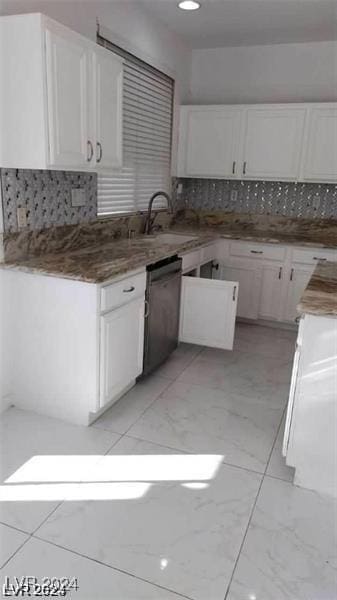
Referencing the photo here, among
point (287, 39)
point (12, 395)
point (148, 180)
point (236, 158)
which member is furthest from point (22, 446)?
point (287, 39)

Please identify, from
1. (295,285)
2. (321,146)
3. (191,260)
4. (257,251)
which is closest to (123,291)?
(191,260)

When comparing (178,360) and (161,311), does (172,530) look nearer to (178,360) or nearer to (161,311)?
(161,311)

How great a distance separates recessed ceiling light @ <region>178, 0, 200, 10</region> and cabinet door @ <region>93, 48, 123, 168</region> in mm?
998

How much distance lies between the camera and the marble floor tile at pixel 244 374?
2.93m

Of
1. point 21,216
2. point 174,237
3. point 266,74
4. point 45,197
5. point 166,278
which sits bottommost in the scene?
point 166,278

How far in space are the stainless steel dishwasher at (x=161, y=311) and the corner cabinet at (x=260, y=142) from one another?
5.24 feet

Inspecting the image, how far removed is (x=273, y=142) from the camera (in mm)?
4062

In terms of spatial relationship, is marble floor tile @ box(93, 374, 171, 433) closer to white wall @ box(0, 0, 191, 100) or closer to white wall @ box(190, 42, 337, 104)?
white wall @ box(0, 0, 191, 100)

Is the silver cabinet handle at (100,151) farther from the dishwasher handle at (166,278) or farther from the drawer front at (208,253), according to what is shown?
the drawer front at (208,253)

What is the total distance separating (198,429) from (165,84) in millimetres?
3207

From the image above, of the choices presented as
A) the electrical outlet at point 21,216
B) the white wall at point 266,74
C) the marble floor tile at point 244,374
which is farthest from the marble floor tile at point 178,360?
the white wall at point 266,74

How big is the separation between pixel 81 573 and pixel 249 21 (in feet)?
12.9

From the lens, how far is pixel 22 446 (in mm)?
2203

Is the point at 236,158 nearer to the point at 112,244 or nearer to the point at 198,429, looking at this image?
the point at 112,244
